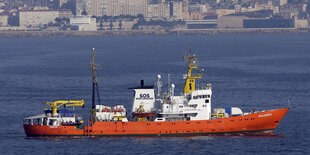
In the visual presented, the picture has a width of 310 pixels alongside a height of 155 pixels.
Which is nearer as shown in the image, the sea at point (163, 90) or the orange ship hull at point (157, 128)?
the sea at point (163, 90)

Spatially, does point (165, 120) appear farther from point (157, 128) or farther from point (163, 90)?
point (163, 90)

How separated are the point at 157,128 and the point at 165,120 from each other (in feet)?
3.83

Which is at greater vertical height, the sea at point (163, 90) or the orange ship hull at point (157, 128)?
the orange ship hull at point (157, 128)

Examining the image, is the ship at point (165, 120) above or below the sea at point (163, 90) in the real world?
above

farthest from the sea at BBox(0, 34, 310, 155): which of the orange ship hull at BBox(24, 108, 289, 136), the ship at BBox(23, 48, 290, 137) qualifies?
the ship at BBox(23, 48, 290, 137)

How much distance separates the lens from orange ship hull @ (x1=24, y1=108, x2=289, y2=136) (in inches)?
3172

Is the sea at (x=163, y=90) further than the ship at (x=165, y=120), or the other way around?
the ship at (x=165, y=120)

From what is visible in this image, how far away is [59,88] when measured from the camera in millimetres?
122688

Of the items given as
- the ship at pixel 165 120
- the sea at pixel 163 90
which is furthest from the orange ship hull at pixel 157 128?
the sea at pixel 163 90

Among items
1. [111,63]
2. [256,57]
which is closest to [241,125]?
[111,63]

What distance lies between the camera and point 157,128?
80.6 metres

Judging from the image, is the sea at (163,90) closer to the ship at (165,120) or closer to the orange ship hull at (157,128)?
the orange ship hull at (157,128)

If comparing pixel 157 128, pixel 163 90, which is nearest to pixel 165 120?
pixel 157 128

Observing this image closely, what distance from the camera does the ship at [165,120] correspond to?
3174 inches
